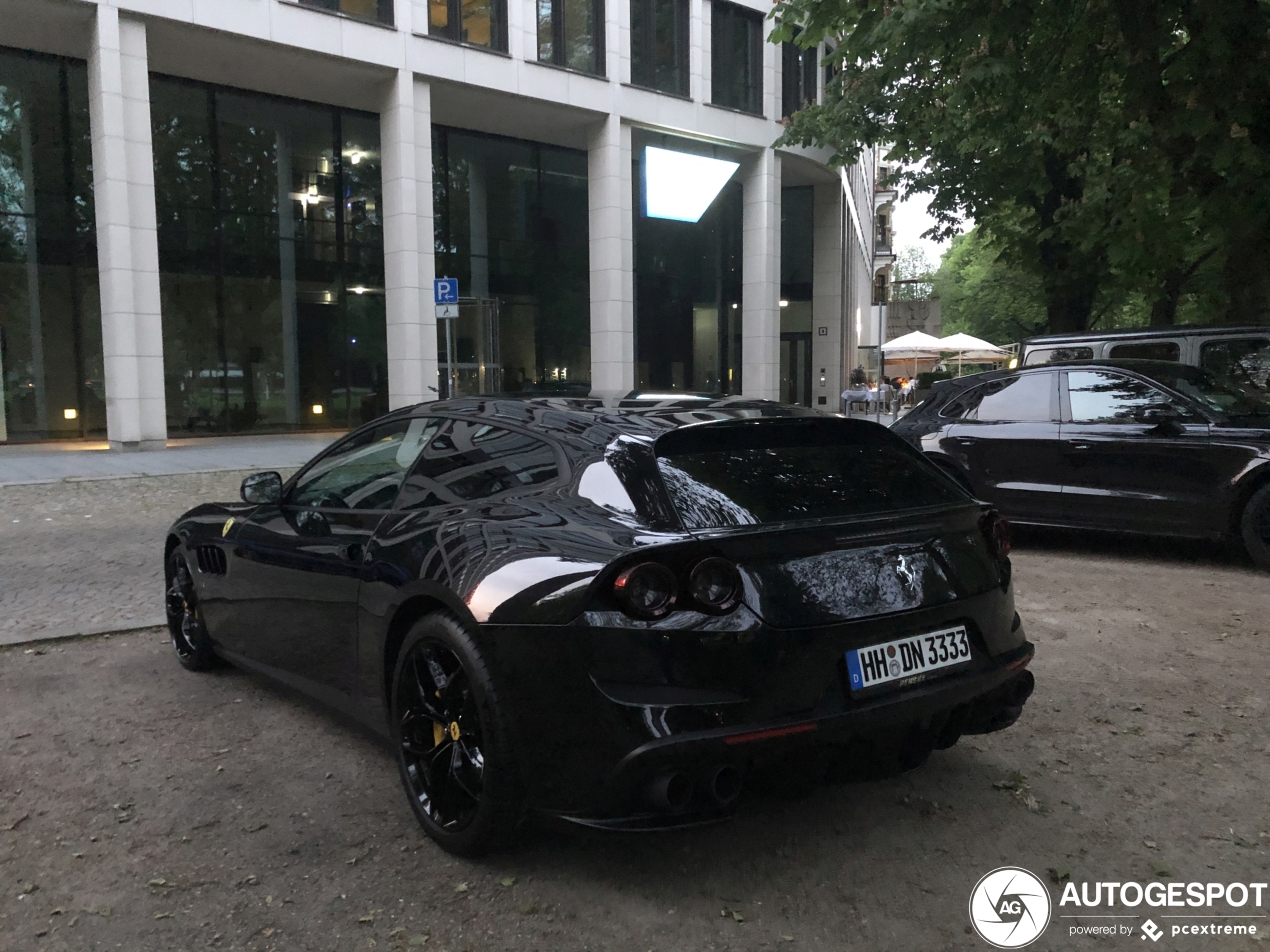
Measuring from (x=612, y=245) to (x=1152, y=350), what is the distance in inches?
657

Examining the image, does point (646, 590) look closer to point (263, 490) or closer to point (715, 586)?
point (715, 586)

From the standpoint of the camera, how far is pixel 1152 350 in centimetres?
985

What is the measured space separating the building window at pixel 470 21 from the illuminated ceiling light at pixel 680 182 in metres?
5.49

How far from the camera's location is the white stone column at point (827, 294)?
33.1 meters

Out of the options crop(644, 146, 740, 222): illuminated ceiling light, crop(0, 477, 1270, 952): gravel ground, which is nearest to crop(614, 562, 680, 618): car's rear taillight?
crop(0, 477, 1270, 952): gravel ground

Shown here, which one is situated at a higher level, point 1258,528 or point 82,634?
point 1258,528

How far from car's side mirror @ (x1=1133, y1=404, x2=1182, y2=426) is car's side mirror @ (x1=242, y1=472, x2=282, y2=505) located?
656 centimetres

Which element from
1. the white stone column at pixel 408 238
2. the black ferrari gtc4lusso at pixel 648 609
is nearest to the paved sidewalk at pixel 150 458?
the white stone column at pixel 408 238

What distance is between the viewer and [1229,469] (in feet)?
24.8

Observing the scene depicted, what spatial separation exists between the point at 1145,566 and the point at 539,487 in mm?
6370

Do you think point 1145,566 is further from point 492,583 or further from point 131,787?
point 131,787

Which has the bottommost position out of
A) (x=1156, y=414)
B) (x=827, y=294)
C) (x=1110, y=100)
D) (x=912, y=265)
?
(x=1156, y=414)

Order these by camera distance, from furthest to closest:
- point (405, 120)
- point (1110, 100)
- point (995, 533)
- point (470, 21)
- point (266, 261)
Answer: point (266, 261) < point (470, 21) < point (405, 120) < point (1110, 100) < point (995, 533)

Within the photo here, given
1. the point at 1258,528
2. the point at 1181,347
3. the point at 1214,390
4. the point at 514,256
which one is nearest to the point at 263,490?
the point at 1258,528
